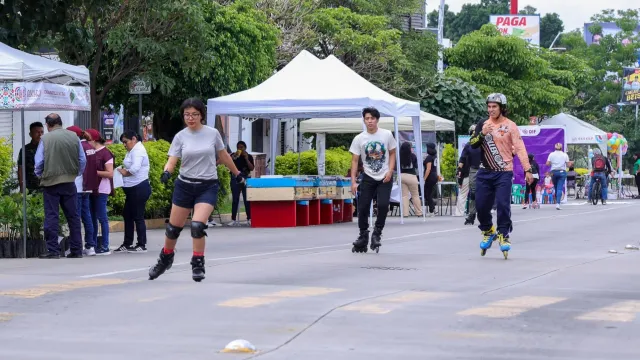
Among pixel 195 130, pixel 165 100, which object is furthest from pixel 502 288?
pixel 165 100

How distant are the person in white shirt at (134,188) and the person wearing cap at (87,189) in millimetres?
615

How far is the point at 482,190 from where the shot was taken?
48.6 feet

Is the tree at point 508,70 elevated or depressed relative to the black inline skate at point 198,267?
elevated

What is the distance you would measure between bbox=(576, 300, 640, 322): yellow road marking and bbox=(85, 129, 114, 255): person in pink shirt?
8239mm

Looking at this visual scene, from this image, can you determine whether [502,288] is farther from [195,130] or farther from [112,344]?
[112,344]

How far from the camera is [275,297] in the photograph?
10422 millimetres

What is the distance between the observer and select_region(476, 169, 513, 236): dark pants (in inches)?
579

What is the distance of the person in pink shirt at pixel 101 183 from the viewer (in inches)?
643

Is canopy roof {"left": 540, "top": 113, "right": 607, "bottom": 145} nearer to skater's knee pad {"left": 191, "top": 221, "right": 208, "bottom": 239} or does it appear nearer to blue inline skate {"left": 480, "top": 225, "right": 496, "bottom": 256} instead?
blue inline skate {"left": 480, "top": 225, "right": 496, "bottom": 256}

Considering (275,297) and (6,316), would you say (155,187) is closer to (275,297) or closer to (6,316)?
(275,297)

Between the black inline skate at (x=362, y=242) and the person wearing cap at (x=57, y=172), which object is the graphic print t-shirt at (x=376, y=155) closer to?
the black inline skate at (x=362, y=242)

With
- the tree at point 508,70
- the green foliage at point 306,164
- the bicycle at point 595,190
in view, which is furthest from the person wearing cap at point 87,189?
the tree at point 508,70

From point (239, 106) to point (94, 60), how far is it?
406 centimetres

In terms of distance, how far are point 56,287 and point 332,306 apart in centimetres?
298
